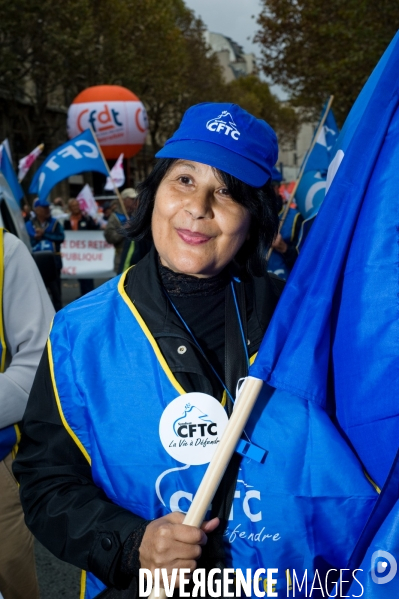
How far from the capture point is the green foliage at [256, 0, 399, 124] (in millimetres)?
15523

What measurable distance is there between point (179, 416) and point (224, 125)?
0.78m

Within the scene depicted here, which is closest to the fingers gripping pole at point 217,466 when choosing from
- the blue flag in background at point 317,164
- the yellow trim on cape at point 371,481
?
the yellow trim on cape at point 371,481

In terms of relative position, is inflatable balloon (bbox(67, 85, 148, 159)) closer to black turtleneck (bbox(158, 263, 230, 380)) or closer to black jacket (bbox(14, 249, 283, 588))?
black turtleneck (bbox(158, 263, 230, 380))

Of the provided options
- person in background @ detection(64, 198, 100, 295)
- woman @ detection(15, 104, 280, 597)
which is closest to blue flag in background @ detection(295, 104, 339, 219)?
woman @ detection(15, 104, 280, 597)

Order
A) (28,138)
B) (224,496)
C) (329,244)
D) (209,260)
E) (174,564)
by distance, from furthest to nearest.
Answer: (28,138) → (209,260) → (329,244) → (224,496) → (174,564)

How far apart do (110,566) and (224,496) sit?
0.31 metres

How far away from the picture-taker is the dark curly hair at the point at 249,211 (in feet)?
6.08

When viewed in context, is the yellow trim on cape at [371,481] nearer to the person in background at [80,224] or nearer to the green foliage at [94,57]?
Result: the person in background at [80,224]

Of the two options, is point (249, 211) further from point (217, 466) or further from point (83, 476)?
point (83, 476)

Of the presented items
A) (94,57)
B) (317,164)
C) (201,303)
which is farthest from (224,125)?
(94,57)

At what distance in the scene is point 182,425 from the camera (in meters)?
1.62

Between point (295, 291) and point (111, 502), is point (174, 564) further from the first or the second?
point (295, 291)

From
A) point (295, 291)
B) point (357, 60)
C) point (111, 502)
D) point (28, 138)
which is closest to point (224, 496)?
point (111, 502)

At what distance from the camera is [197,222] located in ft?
5.86
